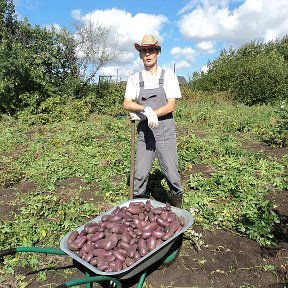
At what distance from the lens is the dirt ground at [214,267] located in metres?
2.98

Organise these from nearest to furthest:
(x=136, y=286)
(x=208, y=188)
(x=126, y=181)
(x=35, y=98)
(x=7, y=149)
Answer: (x=136, y=286) < (x=208, y=188) < (x=126, y=181) < (x=7, y=149) < (x=35, y=98)

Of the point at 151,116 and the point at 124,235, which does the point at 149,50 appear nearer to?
the point at 151,116

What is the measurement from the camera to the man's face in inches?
132

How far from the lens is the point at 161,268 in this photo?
3.15 m

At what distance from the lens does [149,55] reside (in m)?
3.37

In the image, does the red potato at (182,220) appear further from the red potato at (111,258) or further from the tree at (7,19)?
the tree at (7,19)

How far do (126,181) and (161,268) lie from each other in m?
2.17

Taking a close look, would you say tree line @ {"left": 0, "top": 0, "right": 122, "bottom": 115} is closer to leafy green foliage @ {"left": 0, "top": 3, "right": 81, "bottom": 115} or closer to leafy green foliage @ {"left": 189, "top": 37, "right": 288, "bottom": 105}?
leafy green foliage @ {"left": 0, "top": 3, "right": 81, "bottom": 115}

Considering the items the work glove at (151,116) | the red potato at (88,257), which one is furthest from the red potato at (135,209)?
the work glove at (151,116)

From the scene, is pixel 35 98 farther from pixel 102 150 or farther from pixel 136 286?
pixel 136 286

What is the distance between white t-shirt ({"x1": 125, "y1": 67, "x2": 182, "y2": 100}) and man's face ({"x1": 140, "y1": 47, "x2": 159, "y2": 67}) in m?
0.11

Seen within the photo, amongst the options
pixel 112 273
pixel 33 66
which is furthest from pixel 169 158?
pixel 33 66

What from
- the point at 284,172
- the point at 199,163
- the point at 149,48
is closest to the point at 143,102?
the point at 149,48

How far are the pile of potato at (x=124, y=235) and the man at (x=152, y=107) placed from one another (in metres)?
0.63
